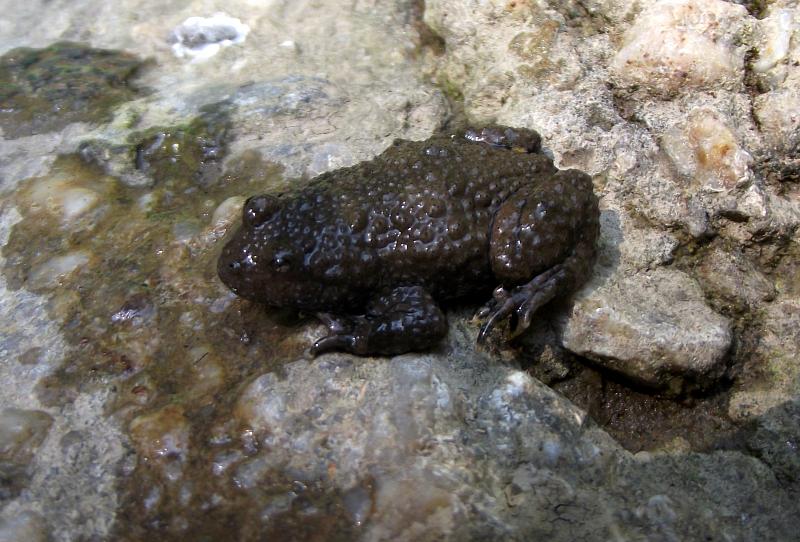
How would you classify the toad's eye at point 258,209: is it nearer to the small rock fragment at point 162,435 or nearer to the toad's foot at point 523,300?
the small rock fragment at point 162,435

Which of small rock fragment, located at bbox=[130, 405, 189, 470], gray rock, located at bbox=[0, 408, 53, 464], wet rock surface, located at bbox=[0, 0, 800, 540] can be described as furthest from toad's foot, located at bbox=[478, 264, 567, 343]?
gray rock, located at bbox=[0, 408, 53, 464]

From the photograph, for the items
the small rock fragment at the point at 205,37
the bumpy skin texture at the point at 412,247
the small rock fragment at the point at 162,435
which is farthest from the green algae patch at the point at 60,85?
the small rock fragment at the point at 162,435

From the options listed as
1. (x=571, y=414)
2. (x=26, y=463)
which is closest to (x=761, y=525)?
(x=571, y=414)

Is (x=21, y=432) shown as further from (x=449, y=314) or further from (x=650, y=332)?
(x=650, y=332)

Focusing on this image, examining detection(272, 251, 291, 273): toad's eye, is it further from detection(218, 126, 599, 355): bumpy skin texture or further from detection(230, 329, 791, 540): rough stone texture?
detection(230, 329, 791, 540): rough stone texture

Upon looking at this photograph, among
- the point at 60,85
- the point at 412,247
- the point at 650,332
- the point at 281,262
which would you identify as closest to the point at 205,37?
the point at 60,85

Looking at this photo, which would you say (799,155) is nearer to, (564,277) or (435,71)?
(564,277)

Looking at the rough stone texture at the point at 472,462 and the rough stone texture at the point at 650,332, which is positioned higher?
the rough stone texture at the point at 650,332
